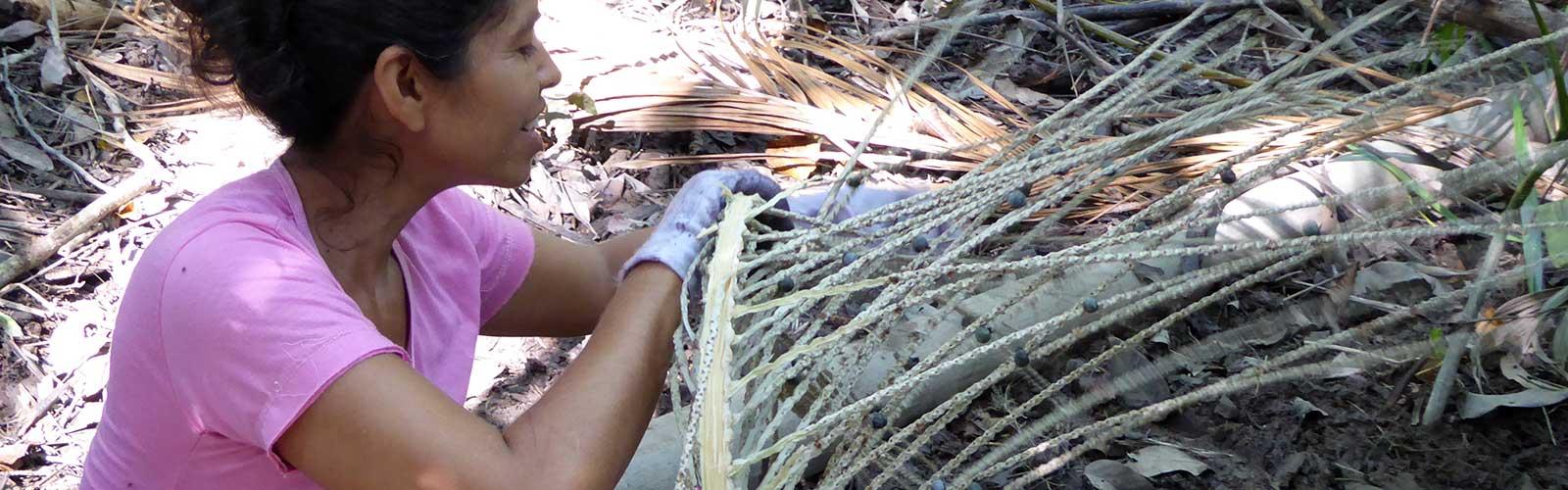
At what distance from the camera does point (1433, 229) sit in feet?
3.34

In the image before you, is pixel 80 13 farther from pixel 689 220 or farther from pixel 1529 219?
pixel 1529 219

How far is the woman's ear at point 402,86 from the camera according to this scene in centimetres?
120

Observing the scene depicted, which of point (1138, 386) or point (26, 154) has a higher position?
point (1138, 386)

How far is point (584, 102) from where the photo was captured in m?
2.42

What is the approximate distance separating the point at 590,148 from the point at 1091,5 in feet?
3.37

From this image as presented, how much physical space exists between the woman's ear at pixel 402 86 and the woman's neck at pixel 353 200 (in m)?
0.09

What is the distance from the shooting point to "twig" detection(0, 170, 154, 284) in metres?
2.20

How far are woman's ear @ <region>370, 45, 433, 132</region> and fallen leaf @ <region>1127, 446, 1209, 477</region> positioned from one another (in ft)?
3.08

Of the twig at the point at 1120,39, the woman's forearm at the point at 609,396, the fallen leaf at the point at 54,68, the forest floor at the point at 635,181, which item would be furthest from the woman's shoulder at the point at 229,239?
the fallen leaf at the point at 54,68

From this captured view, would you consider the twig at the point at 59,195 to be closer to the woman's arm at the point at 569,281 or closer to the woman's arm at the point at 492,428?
the woman's arm at the point at 569,281

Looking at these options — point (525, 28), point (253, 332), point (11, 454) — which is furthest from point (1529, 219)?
point (11, 454)

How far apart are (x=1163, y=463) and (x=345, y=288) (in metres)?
0.97

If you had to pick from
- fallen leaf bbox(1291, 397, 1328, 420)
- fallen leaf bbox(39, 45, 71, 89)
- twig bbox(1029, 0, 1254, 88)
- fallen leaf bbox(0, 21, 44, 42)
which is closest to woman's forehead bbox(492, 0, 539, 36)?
fallen leaf bbox(1291, 397, 1328, 420)

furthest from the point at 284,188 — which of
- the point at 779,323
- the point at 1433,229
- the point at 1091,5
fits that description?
the point at 1091,5
